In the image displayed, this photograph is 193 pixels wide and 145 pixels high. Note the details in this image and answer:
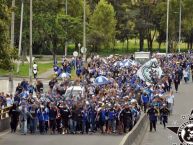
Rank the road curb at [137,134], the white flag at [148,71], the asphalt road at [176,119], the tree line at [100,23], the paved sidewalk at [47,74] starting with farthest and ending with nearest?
the tree line at [100,23] → the paved sidewalk at [47,74] → the white flag at [148,71] → the asphalt road at [176,119] → the road curb at [137,134]

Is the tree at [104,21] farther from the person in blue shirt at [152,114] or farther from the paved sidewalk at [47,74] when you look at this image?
the person in blue shirt at [152,114]

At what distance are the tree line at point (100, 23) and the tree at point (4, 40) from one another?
151ft

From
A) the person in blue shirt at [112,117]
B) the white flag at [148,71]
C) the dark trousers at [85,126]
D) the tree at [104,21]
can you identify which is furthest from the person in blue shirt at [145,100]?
the tree at [104,21]

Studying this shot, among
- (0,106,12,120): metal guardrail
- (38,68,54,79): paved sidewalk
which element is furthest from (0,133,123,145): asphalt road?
(38,68,54,79): paved sidewalk

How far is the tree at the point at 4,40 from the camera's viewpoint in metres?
25.6

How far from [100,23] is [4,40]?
2960 inches

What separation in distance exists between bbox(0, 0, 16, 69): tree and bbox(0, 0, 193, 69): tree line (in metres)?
45.9

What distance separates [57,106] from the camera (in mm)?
28750

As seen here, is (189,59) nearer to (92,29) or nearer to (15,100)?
(92,29)

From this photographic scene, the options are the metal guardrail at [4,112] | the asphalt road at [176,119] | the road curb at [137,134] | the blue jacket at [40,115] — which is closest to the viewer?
the road curb at [137,134]

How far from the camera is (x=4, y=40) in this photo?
2588cm

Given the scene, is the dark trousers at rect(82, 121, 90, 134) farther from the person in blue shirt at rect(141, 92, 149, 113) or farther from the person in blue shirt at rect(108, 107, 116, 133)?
the person in blue shirt at rect(141, 92, 149, 113)

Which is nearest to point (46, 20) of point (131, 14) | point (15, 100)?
point (131, 14)

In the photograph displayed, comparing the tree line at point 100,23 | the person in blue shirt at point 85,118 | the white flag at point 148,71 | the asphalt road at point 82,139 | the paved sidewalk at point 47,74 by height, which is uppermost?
the tree line at point 100,23
